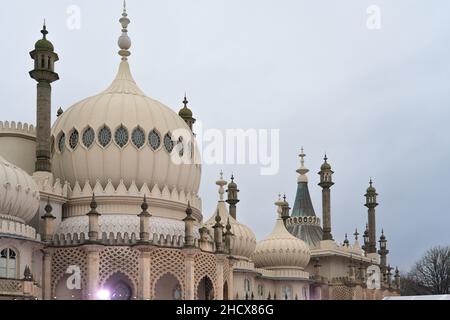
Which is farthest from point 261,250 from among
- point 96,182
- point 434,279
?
point 434,279

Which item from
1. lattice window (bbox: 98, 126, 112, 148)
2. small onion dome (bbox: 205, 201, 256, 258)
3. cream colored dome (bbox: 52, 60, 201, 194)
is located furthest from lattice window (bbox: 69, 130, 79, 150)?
small onion dome (bbox: 205, 201, 256, 258)

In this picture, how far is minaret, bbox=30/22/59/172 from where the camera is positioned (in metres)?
32.0

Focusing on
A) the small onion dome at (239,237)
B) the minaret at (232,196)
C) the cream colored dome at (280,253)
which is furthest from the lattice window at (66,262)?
the minaret at (232,196)

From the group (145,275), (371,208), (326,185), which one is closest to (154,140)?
(145,275)

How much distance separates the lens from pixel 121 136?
3316 cm

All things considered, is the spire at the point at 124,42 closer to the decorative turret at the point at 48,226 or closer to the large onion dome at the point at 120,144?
the large onion dome at the point at 120,144

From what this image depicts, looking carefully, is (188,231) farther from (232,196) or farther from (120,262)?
(232,196)

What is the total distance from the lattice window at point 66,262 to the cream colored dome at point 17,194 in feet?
6.50

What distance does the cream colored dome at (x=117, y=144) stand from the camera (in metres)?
32.9

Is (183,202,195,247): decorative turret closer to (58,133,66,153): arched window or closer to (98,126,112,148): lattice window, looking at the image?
(98,126,112,148): lattice window

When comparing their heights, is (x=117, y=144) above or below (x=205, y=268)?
above

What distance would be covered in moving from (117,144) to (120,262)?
5791mm

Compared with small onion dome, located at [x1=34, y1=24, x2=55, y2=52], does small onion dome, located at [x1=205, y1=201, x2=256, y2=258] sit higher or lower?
lower
